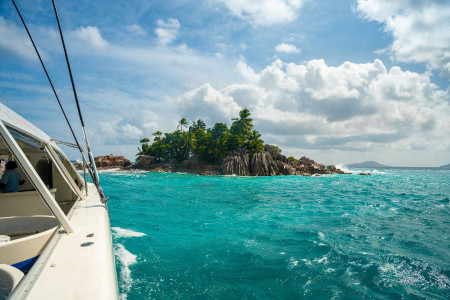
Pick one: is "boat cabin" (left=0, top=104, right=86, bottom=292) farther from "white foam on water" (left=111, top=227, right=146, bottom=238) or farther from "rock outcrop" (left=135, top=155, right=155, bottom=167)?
"rock outcrop" (left=135, top=155, right=155, bottom=167)

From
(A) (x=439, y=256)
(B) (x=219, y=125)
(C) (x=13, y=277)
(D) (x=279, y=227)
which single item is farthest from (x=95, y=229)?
(B) (x=219, y=125)

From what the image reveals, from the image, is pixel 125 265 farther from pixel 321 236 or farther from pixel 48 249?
pixel 321 236

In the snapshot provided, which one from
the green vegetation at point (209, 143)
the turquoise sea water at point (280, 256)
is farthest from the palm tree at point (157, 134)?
the turquoise sea water at point (280, 256)

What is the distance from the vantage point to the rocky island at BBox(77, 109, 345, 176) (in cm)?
5919

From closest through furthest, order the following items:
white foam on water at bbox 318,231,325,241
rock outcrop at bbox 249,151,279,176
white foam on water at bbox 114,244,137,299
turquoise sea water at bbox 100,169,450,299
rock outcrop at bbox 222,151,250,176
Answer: white foam on water at bbox 114,244,137,299
turquoise sea water at bbox 100,169,450,299
white foam on water at bbox 318,231,325,241
rock outcrop at bbox 222,151,250,176
rock outcrop at bbox 249,151,279,176

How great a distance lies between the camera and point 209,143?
65.1 meters

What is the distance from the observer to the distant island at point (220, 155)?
59.2m

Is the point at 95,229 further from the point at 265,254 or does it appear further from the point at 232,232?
the point at 232,232

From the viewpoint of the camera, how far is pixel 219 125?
68.4 metres

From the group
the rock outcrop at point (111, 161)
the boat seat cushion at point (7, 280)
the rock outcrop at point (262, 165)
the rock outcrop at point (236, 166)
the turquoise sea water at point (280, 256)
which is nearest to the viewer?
the boat seat cushion at point (7, 280)

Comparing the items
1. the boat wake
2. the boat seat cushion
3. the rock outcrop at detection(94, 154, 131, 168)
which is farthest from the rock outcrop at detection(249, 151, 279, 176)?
the boat seat cushion

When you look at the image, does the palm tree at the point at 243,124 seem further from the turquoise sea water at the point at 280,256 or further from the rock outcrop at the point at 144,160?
the turquoise sea water at the point at 280,256

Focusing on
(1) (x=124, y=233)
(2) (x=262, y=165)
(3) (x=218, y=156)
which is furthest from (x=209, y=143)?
(1) (x=124, y=233)

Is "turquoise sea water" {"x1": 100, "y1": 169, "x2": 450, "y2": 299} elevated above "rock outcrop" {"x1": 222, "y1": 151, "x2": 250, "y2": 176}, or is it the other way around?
"rock outcrop" {"x1": 222, "y1": 151, "x2": 250, "y2": 176}
